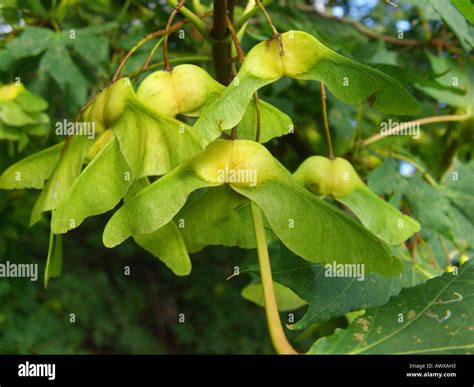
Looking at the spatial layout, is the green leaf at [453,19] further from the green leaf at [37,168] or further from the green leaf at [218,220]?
the green leaf at [37,168]

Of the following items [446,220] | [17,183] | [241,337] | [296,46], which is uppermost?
[296,46]

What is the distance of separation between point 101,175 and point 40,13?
3.12 feet

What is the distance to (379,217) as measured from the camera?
992mm

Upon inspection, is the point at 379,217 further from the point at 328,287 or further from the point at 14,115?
the point at 14,115

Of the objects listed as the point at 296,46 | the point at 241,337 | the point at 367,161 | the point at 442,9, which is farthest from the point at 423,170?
the point at 241,337

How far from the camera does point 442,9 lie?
103cm

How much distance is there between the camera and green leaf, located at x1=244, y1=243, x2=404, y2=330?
886 mm

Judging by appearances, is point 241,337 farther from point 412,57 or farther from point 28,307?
point 412,57

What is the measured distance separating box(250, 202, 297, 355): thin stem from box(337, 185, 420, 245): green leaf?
0.25 m

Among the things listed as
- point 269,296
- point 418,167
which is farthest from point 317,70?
point 418,167

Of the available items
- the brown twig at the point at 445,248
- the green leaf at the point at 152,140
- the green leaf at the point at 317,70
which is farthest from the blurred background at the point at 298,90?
the green leaf at the point at 152,140

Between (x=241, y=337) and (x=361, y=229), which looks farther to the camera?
(x=241, y=337)

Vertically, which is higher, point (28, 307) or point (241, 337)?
point (28, 307)

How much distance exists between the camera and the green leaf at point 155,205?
76 cm
